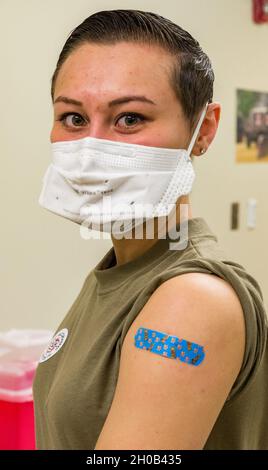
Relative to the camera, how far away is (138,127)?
2.95ft

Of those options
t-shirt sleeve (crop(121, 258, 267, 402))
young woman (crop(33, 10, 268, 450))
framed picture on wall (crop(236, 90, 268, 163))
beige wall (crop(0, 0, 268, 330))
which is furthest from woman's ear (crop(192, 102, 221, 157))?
framed picture on wall (crop(236, 90, 268, 163))

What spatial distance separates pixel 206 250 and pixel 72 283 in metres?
1.43

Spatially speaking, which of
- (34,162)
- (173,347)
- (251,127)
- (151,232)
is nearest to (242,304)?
(173,347)

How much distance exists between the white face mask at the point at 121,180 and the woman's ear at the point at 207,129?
23mm

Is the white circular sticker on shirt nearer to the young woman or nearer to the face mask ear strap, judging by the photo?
the young woman

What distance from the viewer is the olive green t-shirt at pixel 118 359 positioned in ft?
2.48

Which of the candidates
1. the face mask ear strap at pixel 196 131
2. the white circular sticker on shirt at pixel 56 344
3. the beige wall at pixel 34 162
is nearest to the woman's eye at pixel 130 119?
the face mask ear strap at pixel 196 131

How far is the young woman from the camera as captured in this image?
2.25 ft

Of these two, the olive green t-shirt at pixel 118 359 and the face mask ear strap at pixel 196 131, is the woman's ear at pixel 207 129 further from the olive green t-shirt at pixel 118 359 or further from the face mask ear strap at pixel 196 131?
the olive green t-shirt at pixel 118 359

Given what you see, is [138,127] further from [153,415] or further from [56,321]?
[56,321]

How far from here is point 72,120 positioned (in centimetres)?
95

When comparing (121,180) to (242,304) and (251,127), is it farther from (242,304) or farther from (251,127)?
(251,127)

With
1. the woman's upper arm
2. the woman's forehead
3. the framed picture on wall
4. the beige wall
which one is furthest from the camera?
the framed picture on wall

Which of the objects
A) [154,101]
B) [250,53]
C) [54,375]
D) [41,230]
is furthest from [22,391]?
[250,53]
